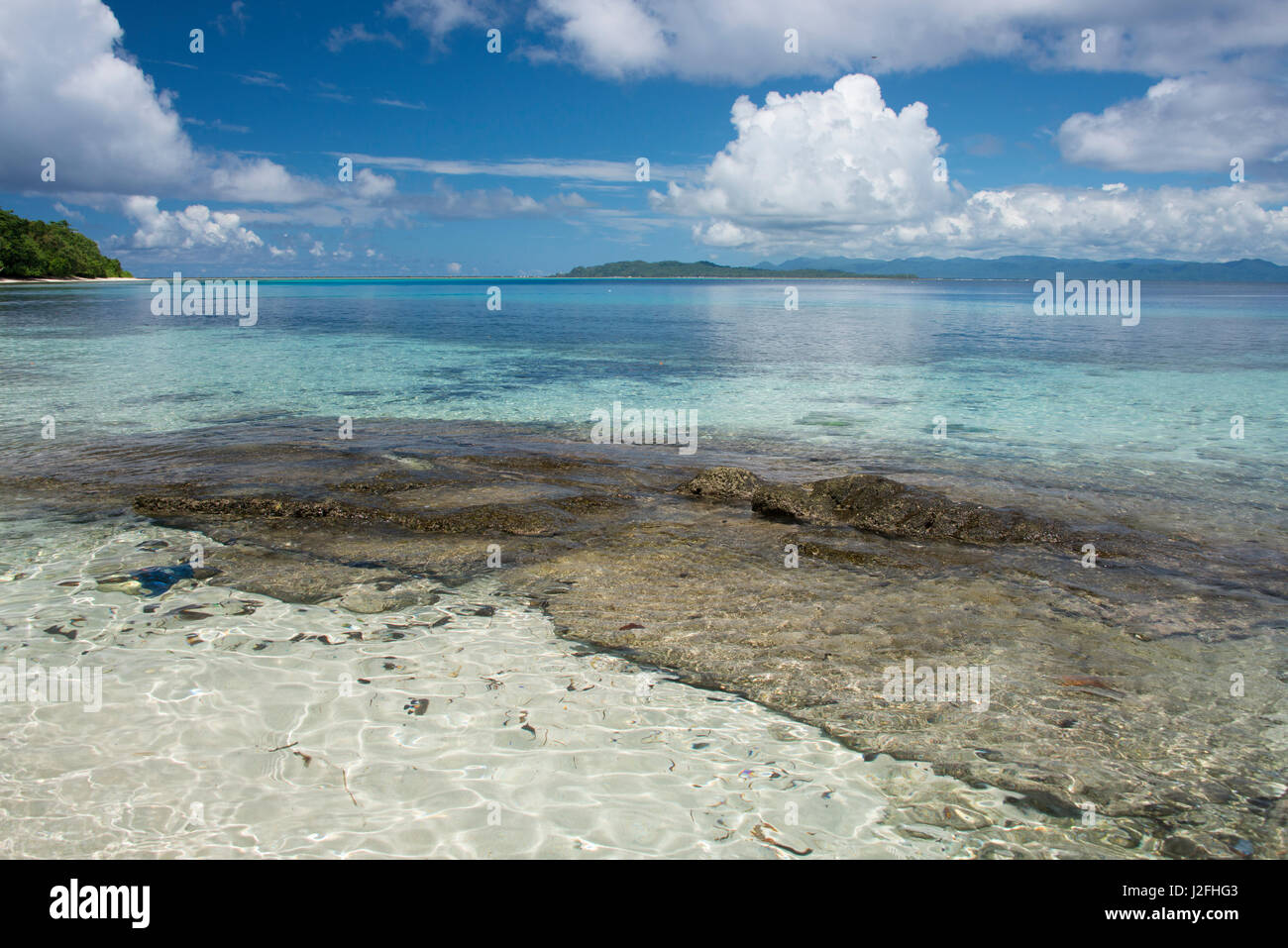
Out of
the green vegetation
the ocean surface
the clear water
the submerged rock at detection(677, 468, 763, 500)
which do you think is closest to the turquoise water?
the ocean surface

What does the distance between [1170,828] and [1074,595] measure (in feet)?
12.3

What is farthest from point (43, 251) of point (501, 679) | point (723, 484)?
point (501, 679)

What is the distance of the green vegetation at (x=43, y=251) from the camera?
11650cm

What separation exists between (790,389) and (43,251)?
145 meters

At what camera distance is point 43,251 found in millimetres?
122438

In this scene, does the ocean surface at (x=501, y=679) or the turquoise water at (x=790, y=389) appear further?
the turquoise water at (x=790, y=389)

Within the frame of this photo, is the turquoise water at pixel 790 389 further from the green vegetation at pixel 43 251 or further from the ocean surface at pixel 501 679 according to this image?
the green vegetation at pixel 43 251

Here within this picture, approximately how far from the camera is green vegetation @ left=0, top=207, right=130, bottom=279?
4587 inches

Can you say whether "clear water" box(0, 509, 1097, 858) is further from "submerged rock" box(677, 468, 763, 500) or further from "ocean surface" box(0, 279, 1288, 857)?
"submerged rock" box(677, 468, 763, 500)

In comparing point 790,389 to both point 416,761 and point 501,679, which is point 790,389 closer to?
point 501,679

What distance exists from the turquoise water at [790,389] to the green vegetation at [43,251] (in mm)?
92889

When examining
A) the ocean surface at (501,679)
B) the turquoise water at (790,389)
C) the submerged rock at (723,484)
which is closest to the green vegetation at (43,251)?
the turquoise water at (790,389)

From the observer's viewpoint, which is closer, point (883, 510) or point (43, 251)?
point (883, 510)
